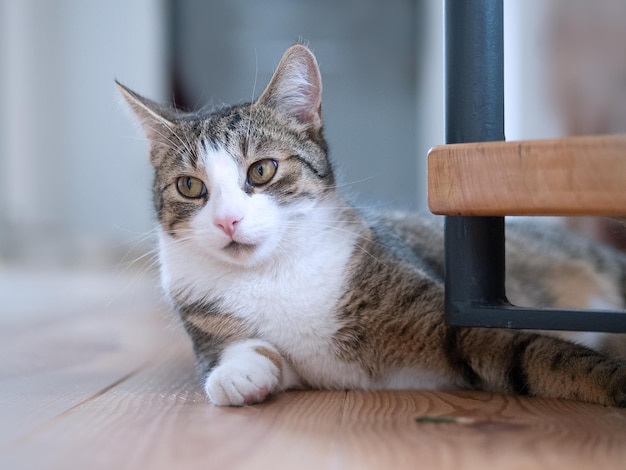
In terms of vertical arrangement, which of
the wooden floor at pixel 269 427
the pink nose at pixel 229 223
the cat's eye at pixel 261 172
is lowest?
the wooden floor at pixel 269 427

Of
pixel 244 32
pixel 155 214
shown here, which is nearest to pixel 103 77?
pixel 244 32

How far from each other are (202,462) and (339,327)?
463 mm

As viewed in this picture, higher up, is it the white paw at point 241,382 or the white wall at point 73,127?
the white wall at point 73,127

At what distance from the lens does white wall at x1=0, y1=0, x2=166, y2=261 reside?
15.3 feet

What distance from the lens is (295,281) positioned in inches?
51.0

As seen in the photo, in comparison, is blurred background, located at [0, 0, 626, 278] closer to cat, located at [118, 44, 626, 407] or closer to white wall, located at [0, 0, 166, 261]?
white wall, located at [0, 0, 166, 261]

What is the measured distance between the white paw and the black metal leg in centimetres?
31

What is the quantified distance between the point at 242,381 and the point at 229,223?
0.87 ft

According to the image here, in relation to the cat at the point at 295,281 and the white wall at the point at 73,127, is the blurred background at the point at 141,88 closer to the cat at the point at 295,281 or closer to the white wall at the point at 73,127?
the white wall at the point at 73,127

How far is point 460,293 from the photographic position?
3.55 feet

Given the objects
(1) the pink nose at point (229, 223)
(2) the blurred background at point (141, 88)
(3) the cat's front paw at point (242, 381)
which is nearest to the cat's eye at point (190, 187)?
(1) the pink nose at point (229, 223)

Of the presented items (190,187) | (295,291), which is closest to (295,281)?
(295,291)

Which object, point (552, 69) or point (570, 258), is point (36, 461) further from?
point (552, 69)

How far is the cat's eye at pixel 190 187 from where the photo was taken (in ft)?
4.39
